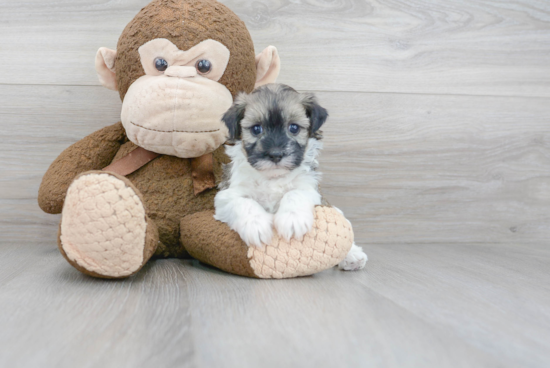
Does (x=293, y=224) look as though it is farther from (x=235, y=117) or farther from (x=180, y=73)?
(x=180, y=73)

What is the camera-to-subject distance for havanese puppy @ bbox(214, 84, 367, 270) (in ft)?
4.28

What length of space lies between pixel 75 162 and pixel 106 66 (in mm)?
386

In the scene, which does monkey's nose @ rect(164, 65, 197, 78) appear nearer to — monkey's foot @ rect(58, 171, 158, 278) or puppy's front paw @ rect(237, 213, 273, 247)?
monkey's foot @ rect(58, 171, 158, 278)

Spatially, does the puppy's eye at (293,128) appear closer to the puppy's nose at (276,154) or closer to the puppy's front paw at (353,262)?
the puppy's nose at (276,154)

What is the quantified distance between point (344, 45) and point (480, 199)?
3.48ft

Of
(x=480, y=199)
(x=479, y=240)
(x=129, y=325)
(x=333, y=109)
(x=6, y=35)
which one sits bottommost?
(x=479, y=240)

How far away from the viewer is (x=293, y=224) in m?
1.28

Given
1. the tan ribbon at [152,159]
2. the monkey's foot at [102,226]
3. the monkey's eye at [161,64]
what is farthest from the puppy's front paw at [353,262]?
the monkey's eye at [161,64]

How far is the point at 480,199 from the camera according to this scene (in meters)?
2.28

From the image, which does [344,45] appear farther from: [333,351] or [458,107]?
[333,351]

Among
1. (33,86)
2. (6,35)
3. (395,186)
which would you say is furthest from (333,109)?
(6,35)

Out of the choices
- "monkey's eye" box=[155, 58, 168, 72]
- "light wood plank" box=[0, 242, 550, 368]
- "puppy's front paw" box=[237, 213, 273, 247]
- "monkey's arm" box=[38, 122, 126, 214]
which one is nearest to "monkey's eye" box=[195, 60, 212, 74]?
A: "monkey's eye" box=[155, 58, 168, 72]

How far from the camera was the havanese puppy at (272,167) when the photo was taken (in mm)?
1305

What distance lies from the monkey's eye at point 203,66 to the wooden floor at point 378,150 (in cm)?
60
